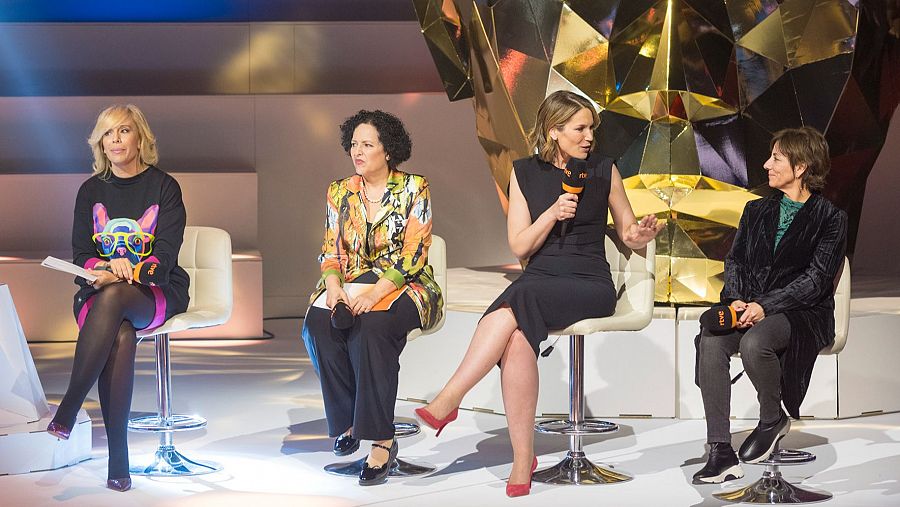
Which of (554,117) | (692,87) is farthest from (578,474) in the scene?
(692,87)

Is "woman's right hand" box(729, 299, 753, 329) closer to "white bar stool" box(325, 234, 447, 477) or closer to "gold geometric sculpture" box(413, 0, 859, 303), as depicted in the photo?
"white bar stool" box(325, 234, 447, 477)

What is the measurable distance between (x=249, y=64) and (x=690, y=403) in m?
4.60

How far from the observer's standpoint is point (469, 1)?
5.84 metres

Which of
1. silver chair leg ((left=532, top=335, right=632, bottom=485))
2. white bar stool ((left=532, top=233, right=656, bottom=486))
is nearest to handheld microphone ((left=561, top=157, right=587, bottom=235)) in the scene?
white bar stool ((left=532, top=233, right=656, bottom=486))

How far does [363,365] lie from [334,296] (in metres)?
0.27

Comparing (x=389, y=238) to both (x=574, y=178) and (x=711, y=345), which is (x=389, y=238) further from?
(x=711, y=345)

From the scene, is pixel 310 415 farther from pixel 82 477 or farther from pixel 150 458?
pixel 82 477

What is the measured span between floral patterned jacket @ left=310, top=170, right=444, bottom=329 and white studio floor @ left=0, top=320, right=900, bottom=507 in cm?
59

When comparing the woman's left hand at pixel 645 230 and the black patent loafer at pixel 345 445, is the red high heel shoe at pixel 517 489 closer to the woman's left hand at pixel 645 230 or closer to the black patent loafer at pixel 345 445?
the black patent loafer at pixel 345 445

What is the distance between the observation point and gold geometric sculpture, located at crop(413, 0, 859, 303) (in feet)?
17.4

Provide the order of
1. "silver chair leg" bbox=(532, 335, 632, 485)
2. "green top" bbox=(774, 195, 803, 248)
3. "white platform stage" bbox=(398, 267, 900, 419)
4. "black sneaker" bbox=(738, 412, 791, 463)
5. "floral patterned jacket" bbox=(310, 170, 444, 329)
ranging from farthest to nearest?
"white platform stage" bbox=(398, 267, 900, 419), "floral patterned jacket" bbox=(310, 170, 444, 329), "silver chair leg" bbox=(532, 335, 632, 485), "green top" bbox=(774, 195, 803, 248), "black sneaker" bbox=(738, 412, 791, 463)

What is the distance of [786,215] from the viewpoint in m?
4.21

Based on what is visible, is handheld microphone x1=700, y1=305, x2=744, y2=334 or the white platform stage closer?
handheld microphone x1=700, y1=305, x2=744, y2=334

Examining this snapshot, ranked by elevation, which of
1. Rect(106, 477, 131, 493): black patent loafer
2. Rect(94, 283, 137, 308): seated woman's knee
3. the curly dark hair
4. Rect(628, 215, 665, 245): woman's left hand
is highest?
the curly dark hair
